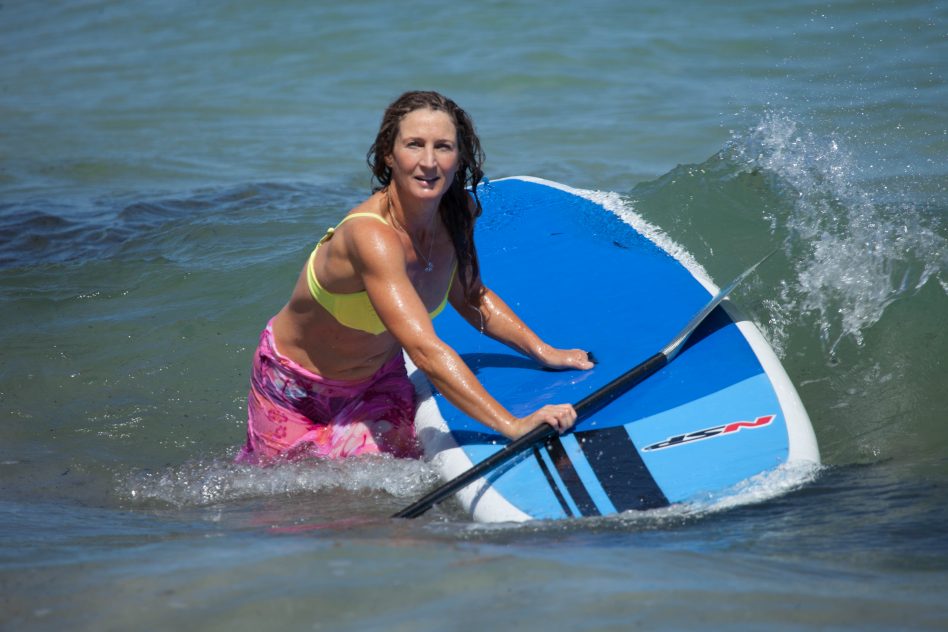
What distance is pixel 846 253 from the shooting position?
4.20m

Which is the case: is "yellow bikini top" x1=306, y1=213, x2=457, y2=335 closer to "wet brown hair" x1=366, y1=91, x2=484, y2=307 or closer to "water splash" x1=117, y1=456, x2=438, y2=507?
"wet brown hair" x1=366, y1=91, x2=484, y2=307

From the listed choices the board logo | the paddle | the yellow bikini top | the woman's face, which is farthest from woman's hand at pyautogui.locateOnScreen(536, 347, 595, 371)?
the woman's face

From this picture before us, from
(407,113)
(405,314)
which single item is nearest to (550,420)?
(405,314)

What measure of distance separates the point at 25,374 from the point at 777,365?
10.5 ft

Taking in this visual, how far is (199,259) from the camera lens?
5863mm

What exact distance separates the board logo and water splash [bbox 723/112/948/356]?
101 cm

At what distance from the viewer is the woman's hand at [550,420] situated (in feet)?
9.40

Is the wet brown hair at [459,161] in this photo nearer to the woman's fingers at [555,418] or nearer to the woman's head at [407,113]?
the woman's head at [407,113]

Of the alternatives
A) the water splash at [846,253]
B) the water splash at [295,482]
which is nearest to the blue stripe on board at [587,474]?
the water splash at [295,482]

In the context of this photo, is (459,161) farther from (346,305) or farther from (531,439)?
(531,439)

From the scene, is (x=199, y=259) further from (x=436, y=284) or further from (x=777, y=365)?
(x=777, y=365)

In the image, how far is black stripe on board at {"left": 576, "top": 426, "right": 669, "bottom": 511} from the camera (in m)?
2.76

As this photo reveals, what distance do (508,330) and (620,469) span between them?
720 millimetres

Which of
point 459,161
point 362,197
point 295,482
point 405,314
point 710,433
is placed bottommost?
point 710,433
